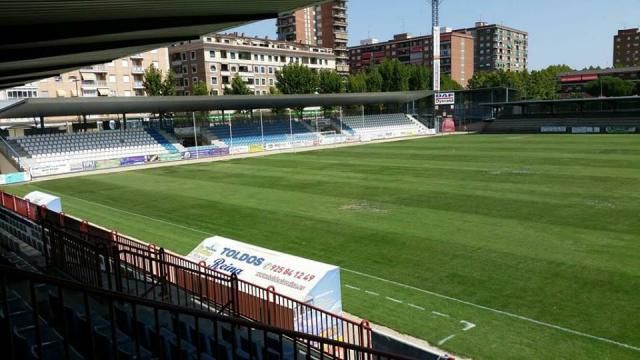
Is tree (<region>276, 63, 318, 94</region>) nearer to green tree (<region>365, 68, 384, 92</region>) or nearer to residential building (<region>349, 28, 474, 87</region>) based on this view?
green tree (<region>365, 68, 384, 92</region>)

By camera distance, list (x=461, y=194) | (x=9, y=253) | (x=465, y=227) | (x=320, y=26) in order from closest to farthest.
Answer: (x=9, y=253), (x=465, y=227), (x=461, y=194), (x=320, y=26)

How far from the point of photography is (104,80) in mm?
91250

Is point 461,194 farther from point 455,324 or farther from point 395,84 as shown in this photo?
point 395,84

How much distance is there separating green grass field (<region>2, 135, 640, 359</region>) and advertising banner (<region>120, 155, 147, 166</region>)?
934cm

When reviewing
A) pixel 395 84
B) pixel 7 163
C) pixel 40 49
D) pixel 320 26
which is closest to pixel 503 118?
pixel 395 84

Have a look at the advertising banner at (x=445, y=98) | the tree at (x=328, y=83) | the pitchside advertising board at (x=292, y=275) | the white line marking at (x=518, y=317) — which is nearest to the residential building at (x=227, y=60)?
the tree at (x=328, y=83)

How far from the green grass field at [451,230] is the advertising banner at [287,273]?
1.78 meters

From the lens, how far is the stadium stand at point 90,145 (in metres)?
49.8

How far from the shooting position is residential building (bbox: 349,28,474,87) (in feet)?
563

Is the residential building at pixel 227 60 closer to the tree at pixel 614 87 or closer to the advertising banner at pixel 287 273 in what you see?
the tree at pixel 614 87

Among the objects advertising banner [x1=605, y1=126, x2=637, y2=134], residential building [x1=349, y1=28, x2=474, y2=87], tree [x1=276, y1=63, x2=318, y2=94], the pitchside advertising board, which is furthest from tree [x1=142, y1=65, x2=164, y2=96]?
residential building [x1=349, y1=28, x2=474, y2=87]

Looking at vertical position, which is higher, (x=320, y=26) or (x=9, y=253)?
(x=320, y=26)

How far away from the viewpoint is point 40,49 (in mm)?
13055

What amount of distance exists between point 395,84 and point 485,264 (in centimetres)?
9444
